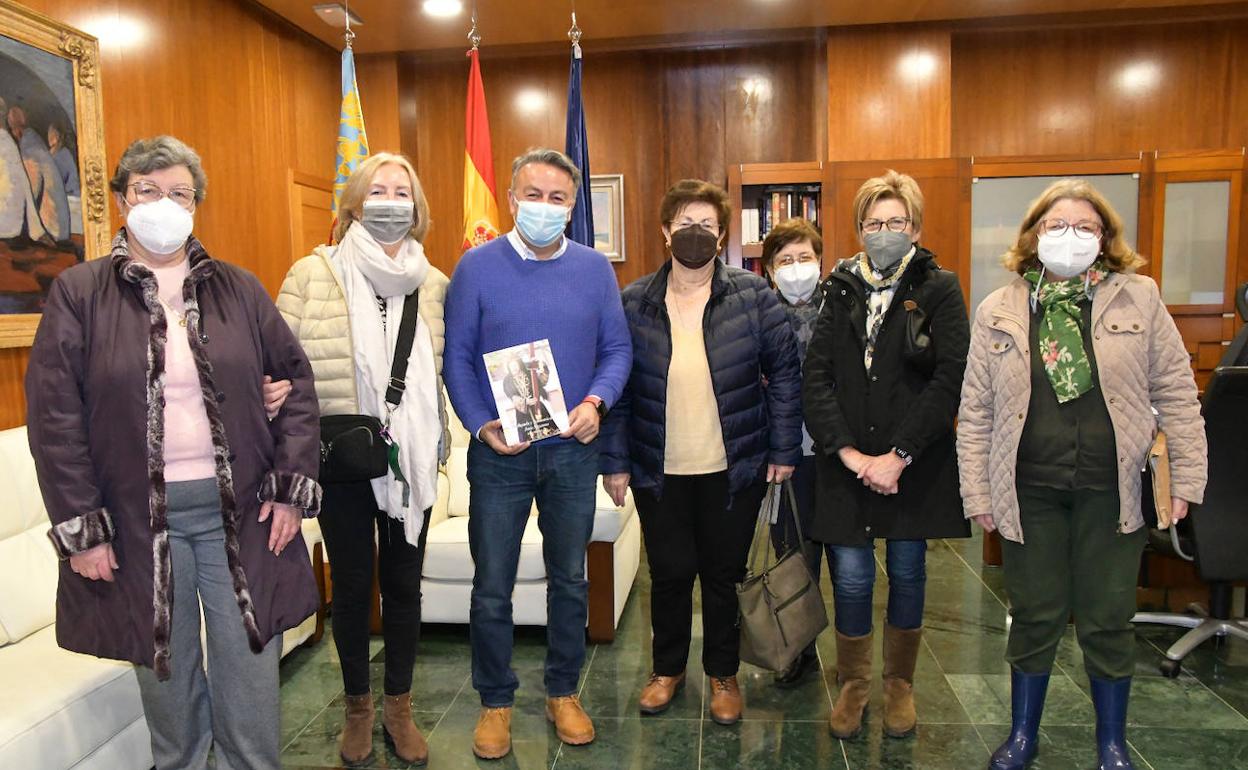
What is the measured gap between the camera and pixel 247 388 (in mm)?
1787

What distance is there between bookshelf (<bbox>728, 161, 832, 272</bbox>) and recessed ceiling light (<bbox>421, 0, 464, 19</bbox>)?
1.93m

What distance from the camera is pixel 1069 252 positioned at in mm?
2070

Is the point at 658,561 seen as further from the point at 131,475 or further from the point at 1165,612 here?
the point at 1165,612

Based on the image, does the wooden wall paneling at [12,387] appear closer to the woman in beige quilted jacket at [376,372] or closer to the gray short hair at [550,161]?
the woman in beige quilted jacket at [376,372]

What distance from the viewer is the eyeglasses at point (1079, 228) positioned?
2.07m

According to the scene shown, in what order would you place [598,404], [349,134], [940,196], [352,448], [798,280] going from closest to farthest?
[352,448] → [598,404] → [798,280] → [349,134] → [940,196]

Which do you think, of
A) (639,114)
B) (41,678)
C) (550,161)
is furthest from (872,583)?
(639,114)

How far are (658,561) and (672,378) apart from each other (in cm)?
55

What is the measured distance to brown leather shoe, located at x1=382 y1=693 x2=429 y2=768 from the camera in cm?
235

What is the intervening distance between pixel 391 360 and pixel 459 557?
4.00 feet

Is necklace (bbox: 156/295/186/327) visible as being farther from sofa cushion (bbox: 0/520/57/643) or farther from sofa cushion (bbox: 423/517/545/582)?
sofa cushion (bbox: 423/517/545/582)

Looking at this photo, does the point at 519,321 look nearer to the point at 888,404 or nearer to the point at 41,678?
the point at 888,404

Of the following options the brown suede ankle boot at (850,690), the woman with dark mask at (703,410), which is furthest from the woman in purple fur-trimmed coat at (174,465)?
the brown suede ankle boot at (850,690)

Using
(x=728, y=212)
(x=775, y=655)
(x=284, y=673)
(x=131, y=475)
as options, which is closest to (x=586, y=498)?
(x=775, y=655)
